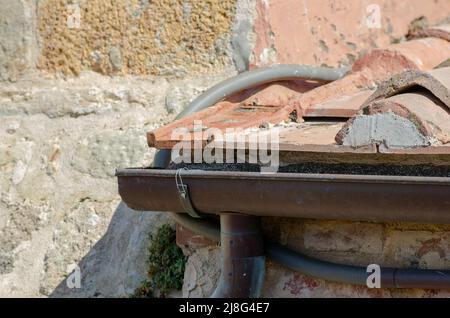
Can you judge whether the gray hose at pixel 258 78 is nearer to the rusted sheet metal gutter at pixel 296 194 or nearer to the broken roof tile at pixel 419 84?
the rusted sheet metal gutter at pixel 296 194

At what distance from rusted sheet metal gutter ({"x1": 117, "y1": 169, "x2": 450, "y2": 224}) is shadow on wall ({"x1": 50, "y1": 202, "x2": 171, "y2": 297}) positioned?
0.54m

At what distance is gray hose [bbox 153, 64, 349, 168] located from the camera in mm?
3310

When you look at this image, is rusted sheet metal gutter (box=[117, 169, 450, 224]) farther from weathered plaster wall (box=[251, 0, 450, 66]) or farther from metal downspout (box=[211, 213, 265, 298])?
weathered plaster wall (box=[251, 0, 450, 66])

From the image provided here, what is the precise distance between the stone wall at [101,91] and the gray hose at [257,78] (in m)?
0.19

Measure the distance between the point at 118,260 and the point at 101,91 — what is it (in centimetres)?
77

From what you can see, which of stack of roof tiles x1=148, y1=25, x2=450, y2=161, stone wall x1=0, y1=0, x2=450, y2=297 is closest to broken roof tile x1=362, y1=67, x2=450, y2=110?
stack of roof tiles x1=148, y1=25, x2=450, y2=161

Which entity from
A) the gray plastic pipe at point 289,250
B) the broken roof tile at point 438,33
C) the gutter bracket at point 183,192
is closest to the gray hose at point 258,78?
the gray plastic pipe at point 289,250

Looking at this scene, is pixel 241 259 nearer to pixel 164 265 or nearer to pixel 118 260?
pixel 164 265

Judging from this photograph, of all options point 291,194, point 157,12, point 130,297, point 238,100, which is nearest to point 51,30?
point 157,12

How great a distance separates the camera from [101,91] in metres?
3.80

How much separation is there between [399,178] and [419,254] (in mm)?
371

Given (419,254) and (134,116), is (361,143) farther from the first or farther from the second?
(134,116)
